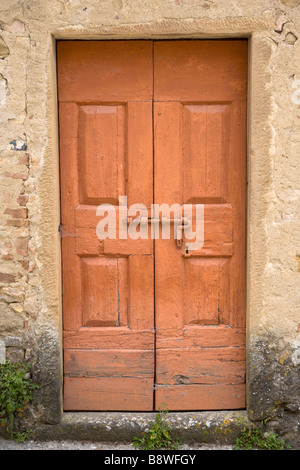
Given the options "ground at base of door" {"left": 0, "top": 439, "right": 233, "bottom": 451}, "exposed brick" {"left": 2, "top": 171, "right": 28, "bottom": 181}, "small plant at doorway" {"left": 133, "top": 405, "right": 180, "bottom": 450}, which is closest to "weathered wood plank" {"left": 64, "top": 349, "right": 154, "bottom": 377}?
"small plant at doorway" {"left": 133, "top": 405, "right": 180, "bottom": 450}

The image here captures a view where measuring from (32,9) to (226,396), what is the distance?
267 centimetres

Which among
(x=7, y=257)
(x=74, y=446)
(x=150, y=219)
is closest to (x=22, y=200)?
(x=7, y=257)

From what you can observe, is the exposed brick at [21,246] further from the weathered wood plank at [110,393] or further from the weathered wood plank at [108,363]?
the weathered wood plank at [110,393]

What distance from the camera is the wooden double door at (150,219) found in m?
2.62

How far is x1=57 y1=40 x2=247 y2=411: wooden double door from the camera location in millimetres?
2619

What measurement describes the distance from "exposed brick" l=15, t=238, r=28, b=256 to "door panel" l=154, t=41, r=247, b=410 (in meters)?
0.82

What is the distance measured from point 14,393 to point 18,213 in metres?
1.09

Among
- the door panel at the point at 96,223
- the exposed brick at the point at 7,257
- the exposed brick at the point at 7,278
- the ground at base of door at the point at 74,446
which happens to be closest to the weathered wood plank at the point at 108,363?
the door panel at the point at 96,223

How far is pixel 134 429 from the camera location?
2.62 meters

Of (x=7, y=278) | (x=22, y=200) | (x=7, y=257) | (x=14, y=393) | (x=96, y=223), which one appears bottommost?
(x=14, y=393)

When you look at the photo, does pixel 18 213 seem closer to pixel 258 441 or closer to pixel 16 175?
pixel 16 175

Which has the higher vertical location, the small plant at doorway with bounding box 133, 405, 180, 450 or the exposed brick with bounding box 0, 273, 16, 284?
the exposed brick with bounding box 0, 273, 16, 284

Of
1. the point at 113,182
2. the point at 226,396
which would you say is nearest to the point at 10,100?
the point at 113,182

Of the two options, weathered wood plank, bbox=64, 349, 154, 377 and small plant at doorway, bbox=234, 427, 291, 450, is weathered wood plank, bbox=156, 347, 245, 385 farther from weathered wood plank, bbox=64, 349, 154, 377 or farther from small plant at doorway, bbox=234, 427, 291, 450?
small plant at doorway, bbox=234, 427, 291, 450
